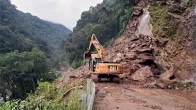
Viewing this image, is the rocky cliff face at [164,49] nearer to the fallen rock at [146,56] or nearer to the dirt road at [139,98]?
the fallen rock at [146,56]

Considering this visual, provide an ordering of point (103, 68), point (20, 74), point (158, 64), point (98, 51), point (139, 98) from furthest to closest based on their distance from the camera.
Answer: point (20, 74)
point (158, 64)
point (98, 51)
point (103, 68)
point (139, 98)

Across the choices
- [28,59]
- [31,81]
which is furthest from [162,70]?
[28,59]

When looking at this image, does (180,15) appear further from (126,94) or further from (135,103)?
(135,103)

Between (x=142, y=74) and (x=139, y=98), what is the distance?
231 inches

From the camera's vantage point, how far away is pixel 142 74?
73.2 ft

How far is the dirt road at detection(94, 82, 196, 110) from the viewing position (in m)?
14.4

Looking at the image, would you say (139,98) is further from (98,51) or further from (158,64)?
(158,64)

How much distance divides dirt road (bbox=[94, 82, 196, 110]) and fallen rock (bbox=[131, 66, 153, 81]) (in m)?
1.58

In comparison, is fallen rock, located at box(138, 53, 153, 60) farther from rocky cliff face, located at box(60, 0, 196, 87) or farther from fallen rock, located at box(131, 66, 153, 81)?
fallen rock, located at box(131, 66, 153, 81)

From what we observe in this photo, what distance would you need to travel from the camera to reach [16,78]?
5116 centimetres

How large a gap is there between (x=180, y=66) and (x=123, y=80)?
3400 millimetres

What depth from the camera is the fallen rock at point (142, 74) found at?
72.2 ft

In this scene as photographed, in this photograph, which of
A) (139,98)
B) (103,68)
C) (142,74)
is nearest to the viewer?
(139,98)

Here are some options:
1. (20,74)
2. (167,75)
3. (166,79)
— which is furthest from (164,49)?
(20,74)
